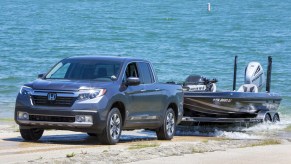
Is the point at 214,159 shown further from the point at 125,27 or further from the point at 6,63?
the point at 125,27

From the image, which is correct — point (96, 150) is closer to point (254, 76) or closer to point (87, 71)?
point (87, 71)

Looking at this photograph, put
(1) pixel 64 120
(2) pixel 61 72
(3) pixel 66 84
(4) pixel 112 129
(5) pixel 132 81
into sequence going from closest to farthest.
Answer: (1) pixel 64 120 < (3) pixel 66 84 < (4) pixel 112 129 < (5) pixel 132 81 < (2) pixel 61 72

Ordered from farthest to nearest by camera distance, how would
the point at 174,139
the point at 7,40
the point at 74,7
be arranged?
the point at 74,7 < the point at 7,40 < the point at 174,139

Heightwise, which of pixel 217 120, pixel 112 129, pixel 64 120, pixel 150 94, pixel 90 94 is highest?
pixel 90 94

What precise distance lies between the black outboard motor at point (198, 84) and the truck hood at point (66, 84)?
23.6 feet

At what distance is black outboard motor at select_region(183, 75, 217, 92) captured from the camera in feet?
80.4

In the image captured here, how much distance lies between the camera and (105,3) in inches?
4222

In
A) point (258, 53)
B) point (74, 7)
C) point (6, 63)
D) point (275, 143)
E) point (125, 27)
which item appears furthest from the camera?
point (74, 7)

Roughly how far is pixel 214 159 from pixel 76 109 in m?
3.55

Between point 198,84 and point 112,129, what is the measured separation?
7743mm

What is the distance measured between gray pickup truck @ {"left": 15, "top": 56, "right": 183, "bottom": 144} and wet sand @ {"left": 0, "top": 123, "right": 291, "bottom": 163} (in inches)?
13.2

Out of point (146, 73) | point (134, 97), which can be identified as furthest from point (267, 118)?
point (134, 97)

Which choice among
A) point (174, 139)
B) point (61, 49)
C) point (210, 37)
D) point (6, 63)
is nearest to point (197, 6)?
point (210, 37)

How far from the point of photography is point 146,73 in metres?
19.3
